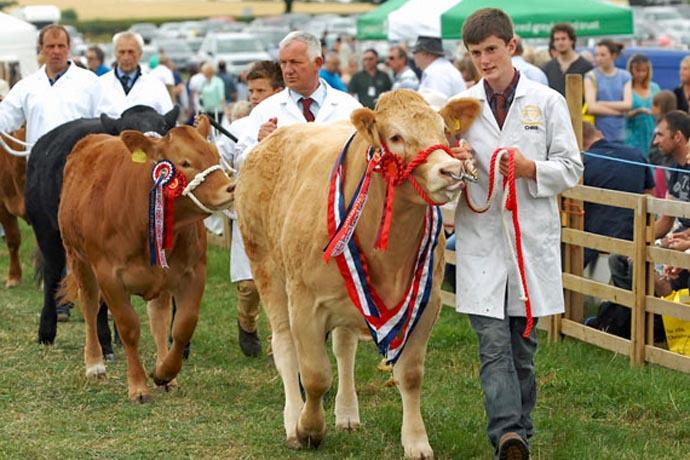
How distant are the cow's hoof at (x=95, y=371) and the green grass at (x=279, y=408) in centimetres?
8

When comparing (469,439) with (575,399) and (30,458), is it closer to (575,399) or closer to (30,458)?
(575,399)

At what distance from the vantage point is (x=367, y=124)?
5711 mm

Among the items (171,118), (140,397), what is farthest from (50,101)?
(140,397)

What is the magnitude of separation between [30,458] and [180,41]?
164 ft

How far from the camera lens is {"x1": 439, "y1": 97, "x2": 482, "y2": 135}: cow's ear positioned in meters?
5.77

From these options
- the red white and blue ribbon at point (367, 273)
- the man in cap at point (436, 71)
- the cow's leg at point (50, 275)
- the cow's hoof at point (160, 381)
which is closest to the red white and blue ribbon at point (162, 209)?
the cow's hoof at point (160, 381)

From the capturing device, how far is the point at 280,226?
21.9 ft

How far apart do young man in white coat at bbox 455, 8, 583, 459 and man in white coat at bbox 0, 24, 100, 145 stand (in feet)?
17.5

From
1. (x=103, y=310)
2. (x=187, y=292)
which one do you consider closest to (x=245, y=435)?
(x=187, y=292)

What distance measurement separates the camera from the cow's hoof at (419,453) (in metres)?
6.20

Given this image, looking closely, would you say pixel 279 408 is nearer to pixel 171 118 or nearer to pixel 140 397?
pixel 140 397

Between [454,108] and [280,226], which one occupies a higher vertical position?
[454,108]

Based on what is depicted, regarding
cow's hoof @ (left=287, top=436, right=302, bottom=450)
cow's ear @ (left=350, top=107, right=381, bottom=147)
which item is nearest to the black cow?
cow's hoof @ (left=287, top=436, right=302, bottom=450)

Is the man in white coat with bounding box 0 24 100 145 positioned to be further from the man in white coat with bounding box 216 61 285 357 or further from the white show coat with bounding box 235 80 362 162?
the white show coat with bounding box 235 80 362 162
